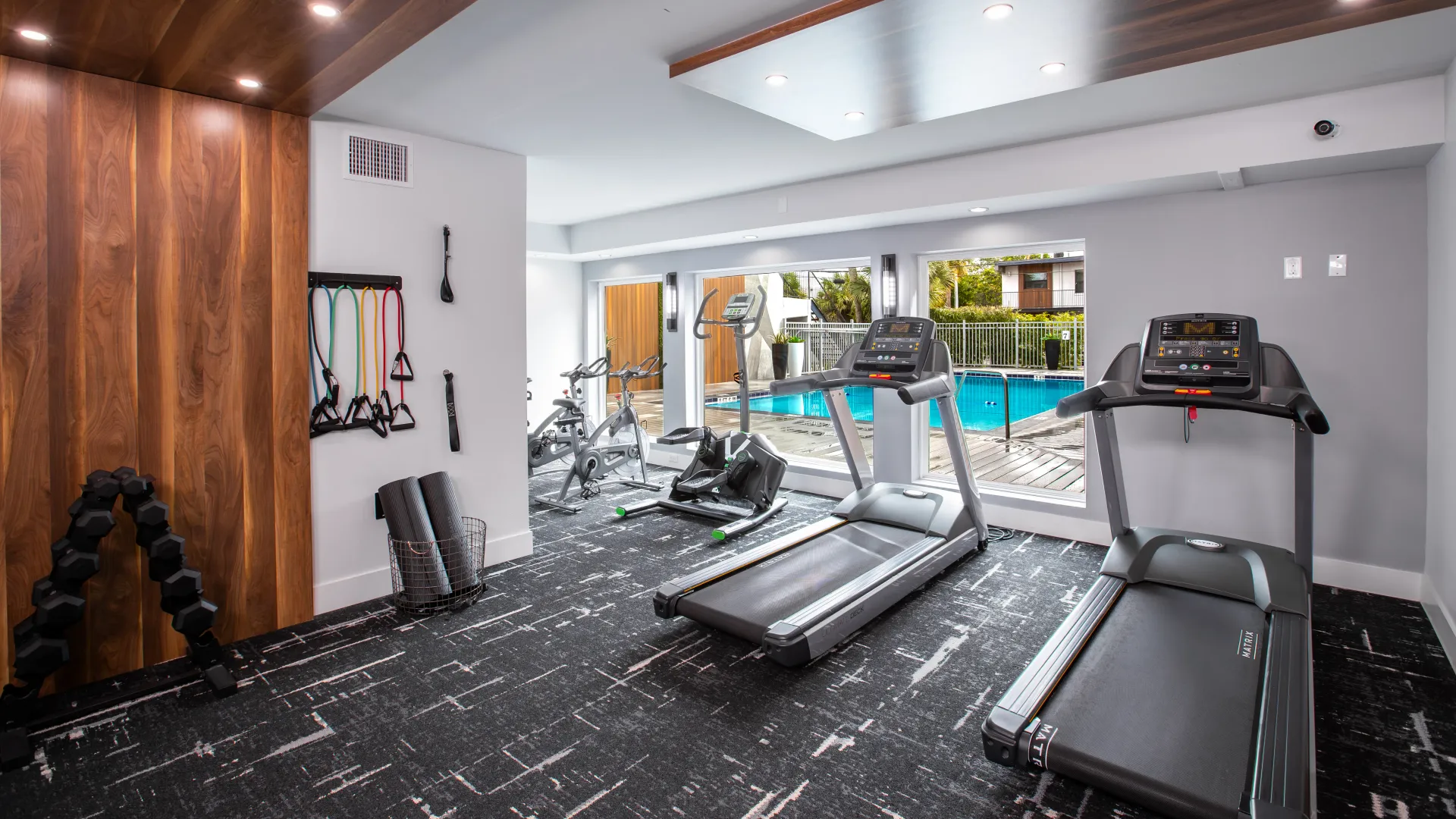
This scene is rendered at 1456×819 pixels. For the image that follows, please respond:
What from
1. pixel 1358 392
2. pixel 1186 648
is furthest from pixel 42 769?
pixel 1358 392

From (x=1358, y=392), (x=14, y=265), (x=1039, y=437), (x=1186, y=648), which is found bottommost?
(x=1186, y=648)

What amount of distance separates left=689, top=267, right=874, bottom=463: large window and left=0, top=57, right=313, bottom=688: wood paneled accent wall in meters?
4.33

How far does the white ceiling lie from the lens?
260cm

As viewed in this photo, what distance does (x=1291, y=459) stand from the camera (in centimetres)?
405

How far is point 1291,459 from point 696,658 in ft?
11.5

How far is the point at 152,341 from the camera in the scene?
10.1 feet

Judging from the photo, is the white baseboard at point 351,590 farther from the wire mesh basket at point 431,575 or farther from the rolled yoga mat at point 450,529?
the rolled yoga mat at point 450,529

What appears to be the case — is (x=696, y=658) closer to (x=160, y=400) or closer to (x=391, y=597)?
(x=391, y=597)

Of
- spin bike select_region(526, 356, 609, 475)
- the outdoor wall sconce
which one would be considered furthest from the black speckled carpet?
the outdoor wall sconce

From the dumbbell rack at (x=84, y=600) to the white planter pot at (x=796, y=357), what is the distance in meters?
5.79

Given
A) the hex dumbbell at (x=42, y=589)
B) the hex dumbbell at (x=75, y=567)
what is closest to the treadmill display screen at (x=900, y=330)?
the hex dumbbell at (x=75, y=567)

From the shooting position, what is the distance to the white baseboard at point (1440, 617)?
120 inches

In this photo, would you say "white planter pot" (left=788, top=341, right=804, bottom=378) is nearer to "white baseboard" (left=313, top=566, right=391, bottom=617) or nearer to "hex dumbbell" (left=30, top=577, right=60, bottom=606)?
"white baseboard" (left=313, top=566, right=391, bottom=617)

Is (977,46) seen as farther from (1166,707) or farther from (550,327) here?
(550,327)
